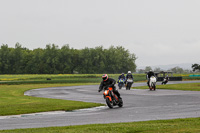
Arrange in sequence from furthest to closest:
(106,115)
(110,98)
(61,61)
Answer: (61,61) → (110,98) → (106,115)

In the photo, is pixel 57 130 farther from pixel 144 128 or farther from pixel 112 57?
pixel 112 57

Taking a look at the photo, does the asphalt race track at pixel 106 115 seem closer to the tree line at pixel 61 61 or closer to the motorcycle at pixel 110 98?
the motorcycle at pixel 110 98

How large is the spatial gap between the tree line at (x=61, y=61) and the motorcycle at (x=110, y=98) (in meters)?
109

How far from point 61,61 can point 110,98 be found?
117533mm

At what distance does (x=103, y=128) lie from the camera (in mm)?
9859

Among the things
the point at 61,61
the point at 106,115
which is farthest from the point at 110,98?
the point at 61,61

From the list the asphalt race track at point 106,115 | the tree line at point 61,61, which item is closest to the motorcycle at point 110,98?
the asphalt race track at point 106,115

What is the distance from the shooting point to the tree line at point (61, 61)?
5079 inches

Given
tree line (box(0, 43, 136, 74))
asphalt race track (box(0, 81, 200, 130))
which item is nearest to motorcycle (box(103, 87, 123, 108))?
asphalt race track (box(0, 81, 200, 130))

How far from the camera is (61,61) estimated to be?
13400 cm

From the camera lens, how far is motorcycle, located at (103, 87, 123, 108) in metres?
17.5

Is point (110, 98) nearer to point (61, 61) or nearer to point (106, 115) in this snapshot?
point (106, 115)

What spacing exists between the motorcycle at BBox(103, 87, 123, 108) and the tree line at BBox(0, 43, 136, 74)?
4295 inches

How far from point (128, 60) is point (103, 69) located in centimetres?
1625
